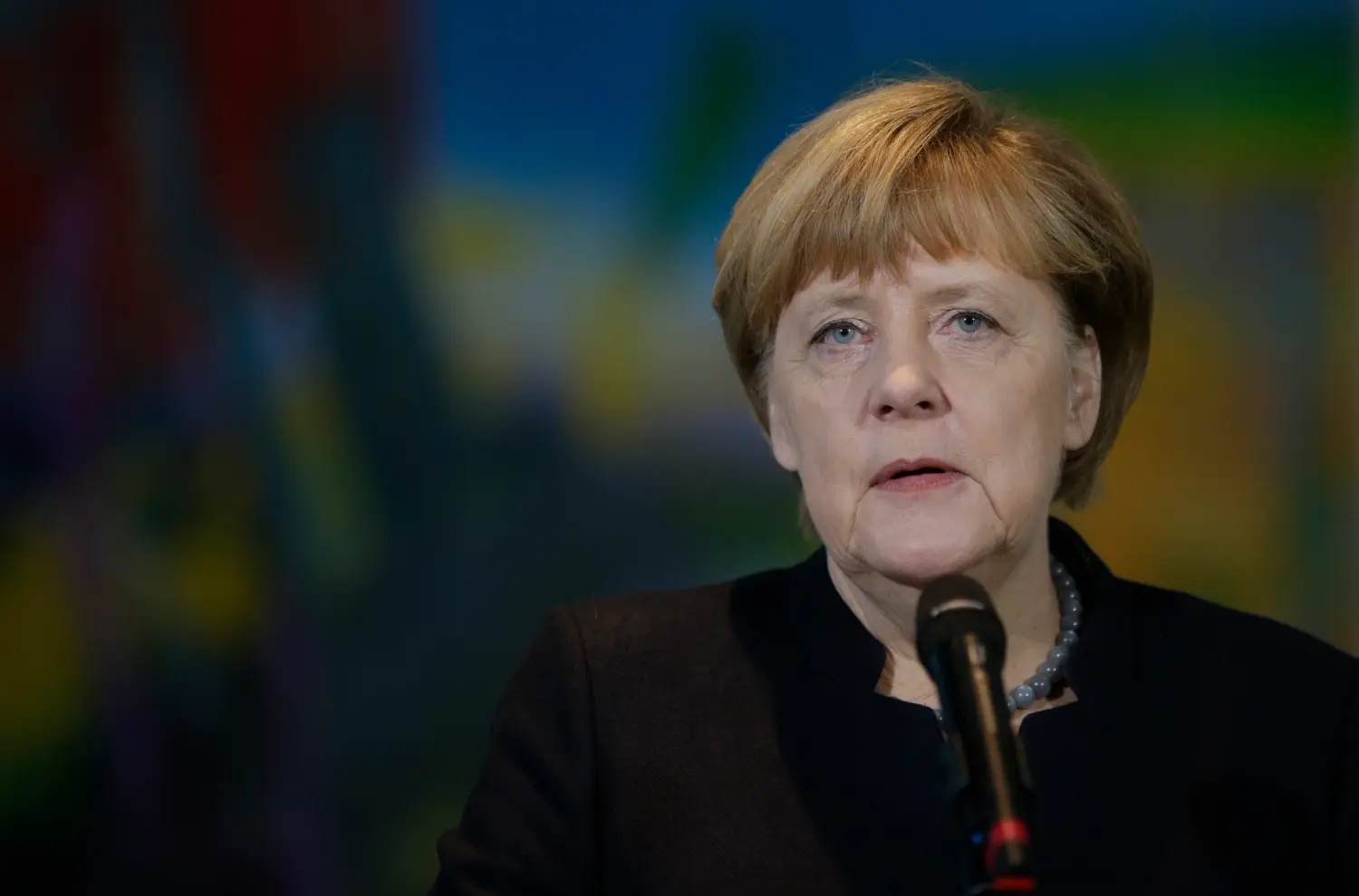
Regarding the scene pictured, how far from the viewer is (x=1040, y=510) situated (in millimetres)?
1579

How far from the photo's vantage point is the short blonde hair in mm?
1550

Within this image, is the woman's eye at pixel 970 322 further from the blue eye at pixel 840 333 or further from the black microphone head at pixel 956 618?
the black microphone head at pixel 956 618

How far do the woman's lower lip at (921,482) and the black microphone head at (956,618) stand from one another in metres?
0.42

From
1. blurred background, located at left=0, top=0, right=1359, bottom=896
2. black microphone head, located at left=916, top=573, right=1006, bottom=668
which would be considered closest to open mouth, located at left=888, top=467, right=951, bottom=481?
black microphone head, located at left=916, top=573, right=1006, bottom=668

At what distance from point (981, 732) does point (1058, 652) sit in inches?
31.1

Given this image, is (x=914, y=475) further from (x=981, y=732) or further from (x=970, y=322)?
(x=981, y=732)

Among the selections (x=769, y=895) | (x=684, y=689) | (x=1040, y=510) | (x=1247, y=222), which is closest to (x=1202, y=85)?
(x=1247, y=222)

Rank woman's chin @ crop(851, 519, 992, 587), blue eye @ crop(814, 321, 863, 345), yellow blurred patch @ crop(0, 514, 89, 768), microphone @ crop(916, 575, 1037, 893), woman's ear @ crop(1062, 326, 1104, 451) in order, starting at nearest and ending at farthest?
1. microphone @ crop(916, 575, 1037, 893)
2. woman's chin @ crop(851, 519, 992, 587)
3. blue eye @ crop(814, 321, 863, 345)
4. woman's ear @ crop(1062, 326, 1104, 451)
5. yellow blurred patch @ crop(0, 514, 89, 768)

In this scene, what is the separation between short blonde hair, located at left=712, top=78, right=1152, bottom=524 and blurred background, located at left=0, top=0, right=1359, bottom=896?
3.10ft

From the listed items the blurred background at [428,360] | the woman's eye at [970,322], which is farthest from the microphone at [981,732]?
the blurred background at [428,360]

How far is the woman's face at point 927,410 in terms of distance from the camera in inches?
57.8

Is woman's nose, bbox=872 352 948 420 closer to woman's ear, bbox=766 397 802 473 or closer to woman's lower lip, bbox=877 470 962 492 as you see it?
woman's lower lip, bbox=877 470 962 492

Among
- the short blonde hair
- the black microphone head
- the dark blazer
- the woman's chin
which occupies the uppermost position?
the short blonde hair

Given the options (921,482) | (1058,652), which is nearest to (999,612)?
(1058,652)
